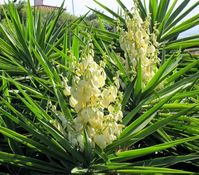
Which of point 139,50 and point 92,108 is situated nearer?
point 92,108

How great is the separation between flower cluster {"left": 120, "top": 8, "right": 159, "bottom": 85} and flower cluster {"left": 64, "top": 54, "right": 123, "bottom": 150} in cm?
35

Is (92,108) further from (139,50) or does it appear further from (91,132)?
(139,50)

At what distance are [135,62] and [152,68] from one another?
0.07 metres

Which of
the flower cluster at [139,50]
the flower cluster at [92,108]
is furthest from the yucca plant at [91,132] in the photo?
the flower cluster at [139,50]

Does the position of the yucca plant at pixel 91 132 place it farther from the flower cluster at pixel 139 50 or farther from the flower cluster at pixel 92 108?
the flower cluster at pixel 139 50

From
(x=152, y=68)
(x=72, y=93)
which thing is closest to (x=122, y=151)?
(x=72, y=93)

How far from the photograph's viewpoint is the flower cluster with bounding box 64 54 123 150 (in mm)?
1311

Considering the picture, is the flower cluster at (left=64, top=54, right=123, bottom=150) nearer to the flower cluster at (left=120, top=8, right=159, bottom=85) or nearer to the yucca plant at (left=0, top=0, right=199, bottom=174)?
the yucca plant at (left=0, top=0, right=199, bottom=174)

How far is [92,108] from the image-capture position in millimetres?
1312

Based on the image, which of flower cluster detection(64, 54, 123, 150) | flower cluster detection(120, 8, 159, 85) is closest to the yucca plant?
flower cluster detection(64, 54, 123, 150)

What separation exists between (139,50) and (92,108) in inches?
18.8

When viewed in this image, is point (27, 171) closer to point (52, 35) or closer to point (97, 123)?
point (97, 123)

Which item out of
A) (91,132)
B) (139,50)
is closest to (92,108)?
(91,132)

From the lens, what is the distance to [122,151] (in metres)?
1.39
